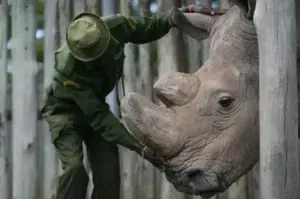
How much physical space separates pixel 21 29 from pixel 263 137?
114 inches

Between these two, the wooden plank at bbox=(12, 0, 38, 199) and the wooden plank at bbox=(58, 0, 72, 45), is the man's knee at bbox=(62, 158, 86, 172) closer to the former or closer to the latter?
the wooden plank at bbox=(12, 0, 38, 199)

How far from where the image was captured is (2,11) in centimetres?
620

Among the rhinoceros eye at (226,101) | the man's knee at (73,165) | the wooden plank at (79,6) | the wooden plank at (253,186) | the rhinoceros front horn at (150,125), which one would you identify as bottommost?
Result: the wooden plank at (253,186)

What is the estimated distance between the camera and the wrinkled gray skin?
4062 millimetres

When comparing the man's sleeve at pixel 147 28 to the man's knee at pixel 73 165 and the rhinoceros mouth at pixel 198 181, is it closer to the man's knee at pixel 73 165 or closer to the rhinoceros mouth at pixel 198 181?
the man's knee at pixel 73 165

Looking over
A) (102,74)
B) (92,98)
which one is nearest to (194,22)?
(102,74)

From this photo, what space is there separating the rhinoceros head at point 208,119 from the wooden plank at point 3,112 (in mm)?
2246

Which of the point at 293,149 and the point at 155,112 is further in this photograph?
the point at 155,112

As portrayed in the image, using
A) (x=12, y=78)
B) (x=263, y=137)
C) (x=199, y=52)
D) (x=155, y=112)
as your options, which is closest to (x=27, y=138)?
(x=12, y=78)

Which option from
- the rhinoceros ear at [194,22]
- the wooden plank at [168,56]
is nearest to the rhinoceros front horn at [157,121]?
the rhinoceros ear at [194,22]

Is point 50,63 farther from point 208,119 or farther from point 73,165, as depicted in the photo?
point 208,119

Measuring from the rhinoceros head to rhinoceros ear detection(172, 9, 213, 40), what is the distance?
1.07 ft

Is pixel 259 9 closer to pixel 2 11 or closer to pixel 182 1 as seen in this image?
pixel 182 1

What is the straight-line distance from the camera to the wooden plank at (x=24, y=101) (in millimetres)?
6078
